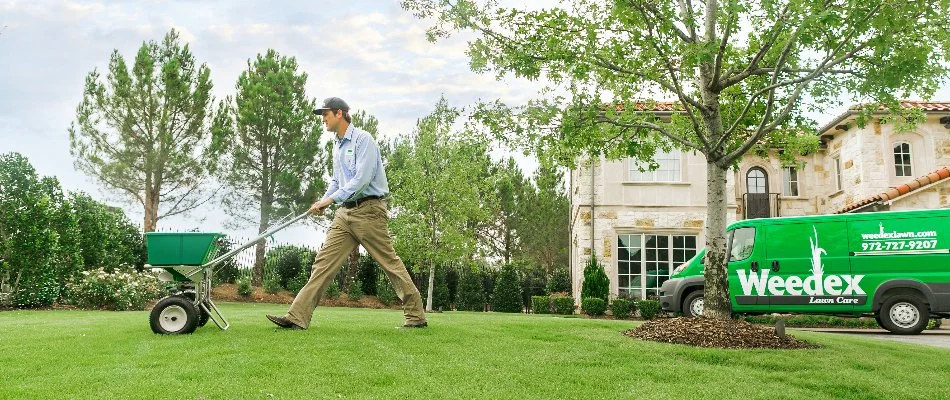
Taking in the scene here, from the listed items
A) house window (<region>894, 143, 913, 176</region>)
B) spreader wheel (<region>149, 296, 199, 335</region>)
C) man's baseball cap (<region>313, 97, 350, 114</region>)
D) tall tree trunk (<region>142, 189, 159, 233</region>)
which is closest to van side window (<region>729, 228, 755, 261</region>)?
man's baseball cap (<region>313, 97, 350, 114</region>)

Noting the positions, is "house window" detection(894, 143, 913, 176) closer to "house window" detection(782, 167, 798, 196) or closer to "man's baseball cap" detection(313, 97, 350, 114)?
"house window" detection(782, 167, 798, 196)

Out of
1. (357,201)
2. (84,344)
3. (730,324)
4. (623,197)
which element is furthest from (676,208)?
(84,344)

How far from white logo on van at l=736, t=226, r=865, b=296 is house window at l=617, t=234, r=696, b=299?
6.98 metres

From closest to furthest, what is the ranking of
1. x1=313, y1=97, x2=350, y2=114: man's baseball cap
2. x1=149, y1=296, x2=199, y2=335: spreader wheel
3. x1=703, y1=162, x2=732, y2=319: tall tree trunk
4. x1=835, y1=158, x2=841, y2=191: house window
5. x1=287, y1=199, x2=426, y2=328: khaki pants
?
x1=149, y1=296, x2=199, y2=335: spreader wheel → x1=287, y1=199, x2=426, y2=328: khaki pants → x1=313, y1=97, x2=350, y2=114: man's baseball cap → x1=703, y1=162, x2=732, y2=319: tall tree trunk → x1=835, y1=158, x2=841, y2=191: house window

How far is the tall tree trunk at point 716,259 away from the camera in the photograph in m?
7.74

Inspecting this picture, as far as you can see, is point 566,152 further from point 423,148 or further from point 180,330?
point 423,148

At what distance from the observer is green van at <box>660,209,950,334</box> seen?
1252 cm

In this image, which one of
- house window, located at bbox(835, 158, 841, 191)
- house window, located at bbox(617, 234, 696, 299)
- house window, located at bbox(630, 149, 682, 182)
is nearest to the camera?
house window, located at bbox(617, 234, 696, 299)

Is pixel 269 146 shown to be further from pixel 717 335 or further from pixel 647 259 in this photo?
pixel 717 335

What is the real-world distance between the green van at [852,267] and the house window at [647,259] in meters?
6.74

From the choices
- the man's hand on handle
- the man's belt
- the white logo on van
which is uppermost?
the man's belt

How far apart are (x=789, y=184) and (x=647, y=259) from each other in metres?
6.79

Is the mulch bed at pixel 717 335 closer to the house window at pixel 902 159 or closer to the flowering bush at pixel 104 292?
the flowering bush at pixel 104 292

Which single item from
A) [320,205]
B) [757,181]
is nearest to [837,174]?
[757,181]
